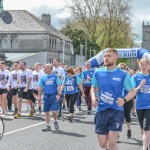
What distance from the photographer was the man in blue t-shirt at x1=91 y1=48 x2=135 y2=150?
22.6 feet

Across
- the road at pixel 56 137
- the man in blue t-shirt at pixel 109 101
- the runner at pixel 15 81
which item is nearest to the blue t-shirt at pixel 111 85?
the man in blue t-shirt at pixel 109 101

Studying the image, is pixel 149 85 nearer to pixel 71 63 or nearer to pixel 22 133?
pixel 22 133

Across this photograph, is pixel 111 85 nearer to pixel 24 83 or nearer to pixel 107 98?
pixel 107 98

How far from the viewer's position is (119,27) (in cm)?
7256

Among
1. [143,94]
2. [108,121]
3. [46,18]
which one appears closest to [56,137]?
[143,94]

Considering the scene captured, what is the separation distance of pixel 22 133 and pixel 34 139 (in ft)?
3.69

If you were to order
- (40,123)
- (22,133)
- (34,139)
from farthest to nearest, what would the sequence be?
(40,123), (22,133), (34,139)

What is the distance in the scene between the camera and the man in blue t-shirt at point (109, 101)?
22.6ft

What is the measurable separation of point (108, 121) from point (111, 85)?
0.56m

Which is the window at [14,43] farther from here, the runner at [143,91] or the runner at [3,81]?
the runner at [143,91]

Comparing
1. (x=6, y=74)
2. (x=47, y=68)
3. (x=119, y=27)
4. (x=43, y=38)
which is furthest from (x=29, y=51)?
(x=47, y=68)

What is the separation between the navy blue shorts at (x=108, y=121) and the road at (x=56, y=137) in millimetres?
2717

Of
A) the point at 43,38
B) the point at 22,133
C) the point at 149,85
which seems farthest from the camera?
the point at 43,38

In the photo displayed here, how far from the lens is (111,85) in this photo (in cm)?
693
